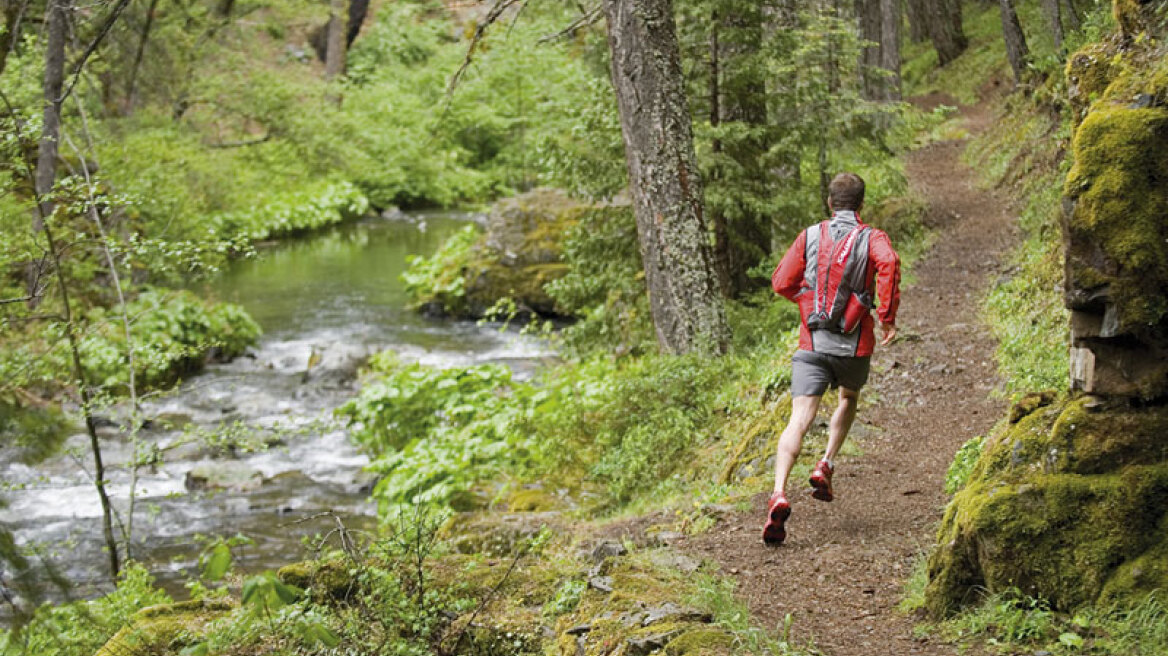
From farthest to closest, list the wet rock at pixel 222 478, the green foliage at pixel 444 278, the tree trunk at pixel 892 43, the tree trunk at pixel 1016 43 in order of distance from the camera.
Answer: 1. the tree trunk at pixel 892 43
2. the green foliage at pixel 444 278
3. the tree trunk at pixel 1016 43
4. the wet rock at pixel 222 478

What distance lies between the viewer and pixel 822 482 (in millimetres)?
5477

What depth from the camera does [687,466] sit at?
25.0 feet

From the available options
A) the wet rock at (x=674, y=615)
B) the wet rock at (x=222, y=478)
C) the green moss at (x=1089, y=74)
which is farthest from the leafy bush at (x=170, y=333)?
the green moss at (x=1089, y=74)

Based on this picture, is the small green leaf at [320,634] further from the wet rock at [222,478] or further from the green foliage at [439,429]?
the wet rock at [222,478]

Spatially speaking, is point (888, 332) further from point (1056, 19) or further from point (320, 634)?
point (1056, 19)

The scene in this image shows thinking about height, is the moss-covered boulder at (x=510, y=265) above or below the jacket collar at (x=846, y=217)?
below

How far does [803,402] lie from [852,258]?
2.59 ft

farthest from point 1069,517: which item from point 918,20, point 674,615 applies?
point 918,20

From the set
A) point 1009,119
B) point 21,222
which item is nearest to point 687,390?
point 21,222

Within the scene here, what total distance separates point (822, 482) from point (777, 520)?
1.50ft

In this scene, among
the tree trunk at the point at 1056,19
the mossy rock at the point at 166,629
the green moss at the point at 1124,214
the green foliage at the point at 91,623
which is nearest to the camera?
the green moss at the point at 1124,214

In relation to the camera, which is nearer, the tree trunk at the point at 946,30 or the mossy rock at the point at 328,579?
the mossy rock at the point at 328,579

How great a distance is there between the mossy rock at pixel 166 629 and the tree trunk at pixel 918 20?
29.4 m

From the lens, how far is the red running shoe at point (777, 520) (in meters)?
5.15
